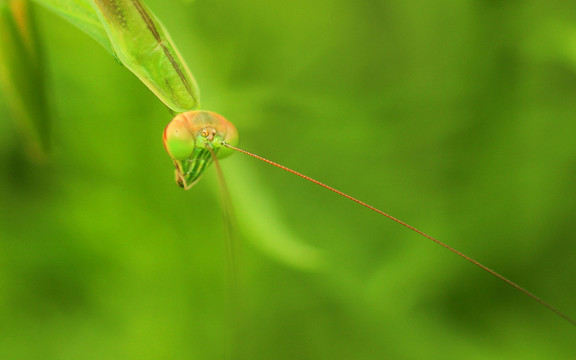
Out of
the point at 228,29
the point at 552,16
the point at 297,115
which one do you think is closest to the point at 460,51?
the point at 552,16

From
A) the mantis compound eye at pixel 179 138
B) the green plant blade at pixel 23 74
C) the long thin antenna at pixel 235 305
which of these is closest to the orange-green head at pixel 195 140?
the mantis compound eye at pixel 179 138

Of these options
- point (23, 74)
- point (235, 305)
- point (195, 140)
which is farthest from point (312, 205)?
point (23, 74)

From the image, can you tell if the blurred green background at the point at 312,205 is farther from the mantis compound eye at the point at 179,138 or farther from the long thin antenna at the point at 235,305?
the mantis compound eye at the point at 179,138

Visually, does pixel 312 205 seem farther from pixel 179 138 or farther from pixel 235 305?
pixel 179 138

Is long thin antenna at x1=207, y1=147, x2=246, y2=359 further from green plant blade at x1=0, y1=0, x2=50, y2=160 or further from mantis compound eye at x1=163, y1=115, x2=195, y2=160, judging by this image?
Result: green plant blade at x1=0, y1=0, x2=50, y2=160

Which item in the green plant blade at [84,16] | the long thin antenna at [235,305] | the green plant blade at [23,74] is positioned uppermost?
the green plant blade at [84,16]

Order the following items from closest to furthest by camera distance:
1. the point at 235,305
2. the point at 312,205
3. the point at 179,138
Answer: the point at 179,138 → the point at 235,305 → the point at 312,205

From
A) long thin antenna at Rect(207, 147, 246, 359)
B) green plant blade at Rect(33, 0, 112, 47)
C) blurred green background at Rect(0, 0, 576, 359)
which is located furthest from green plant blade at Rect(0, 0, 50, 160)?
long thin antenna at Rect(207, 147, 246, 359)
